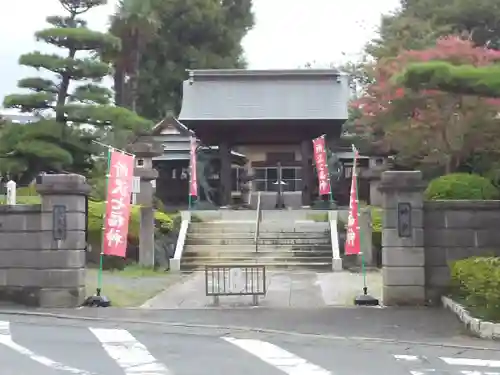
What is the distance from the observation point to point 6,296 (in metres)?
13.0

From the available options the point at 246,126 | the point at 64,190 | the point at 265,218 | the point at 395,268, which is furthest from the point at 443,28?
the point at 64,190

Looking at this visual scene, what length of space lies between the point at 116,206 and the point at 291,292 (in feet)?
14.1

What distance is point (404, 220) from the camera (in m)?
12.5

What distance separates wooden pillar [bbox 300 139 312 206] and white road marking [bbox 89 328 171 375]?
1813 cm

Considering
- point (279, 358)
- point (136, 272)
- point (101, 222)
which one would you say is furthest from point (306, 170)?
point (279, 358)

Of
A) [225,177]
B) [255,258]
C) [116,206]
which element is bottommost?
[255,258]

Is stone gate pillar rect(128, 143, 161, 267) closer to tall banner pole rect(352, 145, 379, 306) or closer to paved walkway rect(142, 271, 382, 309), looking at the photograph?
paved walkway rect(142, 271, 382, 309)

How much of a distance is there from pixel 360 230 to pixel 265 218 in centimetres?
543

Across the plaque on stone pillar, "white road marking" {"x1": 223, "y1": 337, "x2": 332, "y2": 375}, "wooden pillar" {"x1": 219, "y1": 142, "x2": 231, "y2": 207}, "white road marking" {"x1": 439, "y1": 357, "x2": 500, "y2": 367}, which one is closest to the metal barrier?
the plaque on stone pillar

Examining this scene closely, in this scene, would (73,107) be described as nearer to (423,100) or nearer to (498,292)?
(423,100)

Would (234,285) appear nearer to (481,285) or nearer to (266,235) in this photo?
(481,285)

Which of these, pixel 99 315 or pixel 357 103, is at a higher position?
pixel 357 103

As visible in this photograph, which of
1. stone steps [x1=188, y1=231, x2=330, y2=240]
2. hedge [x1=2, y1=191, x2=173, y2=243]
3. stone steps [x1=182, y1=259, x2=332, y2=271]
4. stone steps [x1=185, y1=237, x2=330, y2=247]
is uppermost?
hedge [x1=2, y1=191, x2=173, y2=243]

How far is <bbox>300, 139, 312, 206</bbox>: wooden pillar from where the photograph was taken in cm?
2773
